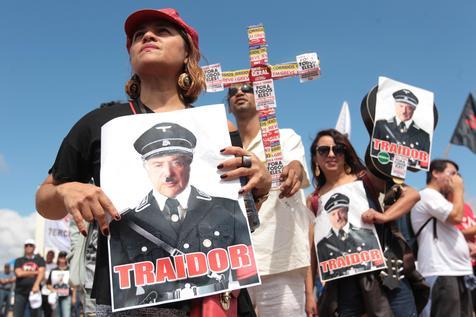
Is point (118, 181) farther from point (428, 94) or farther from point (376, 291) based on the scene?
point (428, 94)

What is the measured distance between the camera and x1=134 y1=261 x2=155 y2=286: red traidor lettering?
1377 mm

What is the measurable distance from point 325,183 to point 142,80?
6.79ft

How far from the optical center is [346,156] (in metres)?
3.56

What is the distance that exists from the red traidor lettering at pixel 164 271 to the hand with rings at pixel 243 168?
1.03ft

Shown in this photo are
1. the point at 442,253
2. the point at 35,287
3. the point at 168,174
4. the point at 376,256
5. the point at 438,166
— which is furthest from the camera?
the point at 35,287

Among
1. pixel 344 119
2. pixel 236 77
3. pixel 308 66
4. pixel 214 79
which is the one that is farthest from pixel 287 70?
pixel 344 119

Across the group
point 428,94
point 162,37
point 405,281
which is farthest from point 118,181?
point 428,94

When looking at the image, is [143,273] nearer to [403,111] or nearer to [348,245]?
[348,245]

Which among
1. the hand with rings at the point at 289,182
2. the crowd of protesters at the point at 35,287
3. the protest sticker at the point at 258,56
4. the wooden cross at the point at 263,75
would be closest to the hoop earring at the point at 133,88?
the hand with rings at the point at 289,182

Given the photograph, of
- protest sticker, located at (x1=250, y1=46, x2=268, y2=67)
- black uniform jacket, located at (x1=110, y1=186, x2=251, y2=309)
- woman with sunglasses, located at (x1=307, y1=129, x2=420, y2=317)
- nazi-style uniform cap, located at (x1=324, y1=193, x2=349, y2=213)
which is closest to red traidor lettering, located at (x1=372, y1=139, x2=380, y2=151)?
woman with sunglasses, located at (x1=307, y1=129, x2=420, y2=317)

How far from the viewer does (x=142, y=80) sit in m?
1.84

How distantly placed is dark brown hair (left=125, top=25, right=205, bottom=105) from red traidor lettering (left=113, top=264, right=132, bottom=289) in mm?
733

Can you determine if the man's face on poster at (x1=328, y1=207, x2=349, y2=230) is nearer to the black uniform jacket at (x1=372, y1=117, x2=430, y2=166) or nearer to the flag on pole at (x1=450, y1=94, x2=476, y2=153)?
the black uniform jacket at (x1=372, y1=117, x2=430, y2=166)

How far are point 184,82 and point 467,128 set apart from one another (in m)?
8.59
